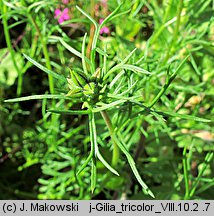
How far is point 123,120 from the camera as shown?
34.4 inches

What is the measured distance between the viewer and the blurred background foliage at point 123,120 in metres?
0.91

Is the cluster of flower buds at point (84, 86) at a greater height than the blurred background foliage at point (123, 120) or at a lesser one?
greater

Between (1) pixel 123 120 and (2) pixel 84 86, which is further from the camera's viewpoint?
(1) pixel 123 120

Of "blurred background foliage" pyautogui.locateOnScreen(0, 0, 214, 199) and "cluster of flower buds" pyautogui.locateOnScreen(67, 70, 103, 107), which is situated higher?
"cluster of flower buds" pyautogui.locateOnScreen(67, 70, 103, 107)

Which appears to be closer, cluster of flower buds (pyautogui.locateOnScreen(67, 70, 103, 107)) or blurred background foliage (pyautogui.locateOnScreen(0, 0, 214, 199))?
cluster of flower buds (pyautogui.locateOnScreen(67, 70, 103, 107))

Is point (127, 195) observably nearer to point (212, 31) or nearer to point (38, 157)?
point (38, 157)

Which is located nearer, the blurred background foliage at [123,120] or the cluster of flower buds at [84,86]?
the cluster of flower buds at [84,86]

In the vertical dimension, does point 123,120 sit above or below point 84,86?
below

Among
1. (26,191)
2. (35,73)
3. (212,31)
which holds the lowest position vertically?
(26,191)

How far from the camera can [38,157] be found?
3.46 feet

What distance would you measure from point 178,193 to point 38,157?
36 cm

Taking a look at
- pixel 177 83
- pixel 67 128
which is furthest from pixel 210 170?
pixel 67 128

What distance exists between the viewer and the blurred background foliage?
0.91m

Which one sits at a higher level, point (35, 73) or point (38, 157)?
point (35, 73)
